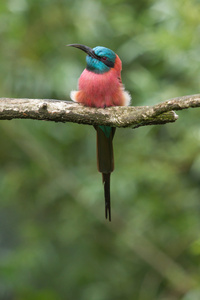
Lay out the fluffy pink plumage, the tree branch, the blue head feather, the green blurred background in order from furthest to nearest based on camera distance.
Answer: the green blurred background
the blue head feather
the fluffy pink plumage
the tree branch

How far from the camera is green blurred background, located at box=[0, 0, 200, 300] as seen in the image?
10.6 ft

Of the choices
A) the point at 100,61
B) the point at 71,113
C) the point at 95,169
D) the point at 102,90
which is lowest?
the point at 95,169

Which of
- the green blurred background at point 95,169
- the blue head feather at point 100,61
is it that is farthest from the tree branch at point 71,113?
the green blurred background at point 95,169

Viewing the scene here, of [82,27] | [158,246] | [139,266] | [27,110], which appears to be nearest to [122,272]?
[139,266]

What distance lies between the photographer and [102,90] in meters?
2.49

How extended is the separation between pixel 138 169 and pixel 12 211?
74.3 inches

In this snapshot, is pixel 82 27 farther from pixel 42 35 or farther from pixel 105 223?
pixel 105 223

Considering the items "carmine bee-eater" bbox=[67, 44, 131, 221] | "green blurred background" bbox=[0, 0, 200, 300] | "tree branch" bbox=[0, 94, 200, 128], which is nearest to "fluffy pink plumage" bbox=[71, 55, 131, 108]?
"carmine bee-eater" bbox=[67, 44, 131, 221]

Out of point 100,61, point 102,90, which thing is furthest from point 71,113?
point 100,61

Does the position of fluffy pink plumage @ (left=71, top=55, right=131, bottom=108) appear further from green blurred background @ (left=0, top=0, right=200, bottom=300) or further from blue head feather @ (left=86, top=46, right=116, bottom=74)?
green blurred background @ (left=0, top=0, right=200, bottom=300)

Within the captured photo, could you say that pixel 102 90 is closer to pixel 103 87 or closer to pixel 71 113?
pixel 103 87

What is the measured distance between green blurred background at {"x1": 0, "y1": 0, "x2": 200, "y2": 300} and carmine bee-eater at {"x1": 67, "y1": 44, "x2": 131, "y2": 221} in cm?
43

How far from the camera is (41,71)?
3688mm

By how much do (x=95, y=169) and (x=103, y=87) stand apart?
149 centimetres
